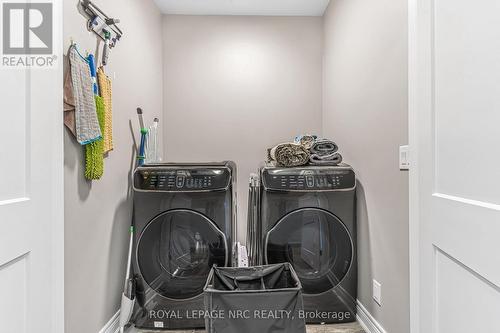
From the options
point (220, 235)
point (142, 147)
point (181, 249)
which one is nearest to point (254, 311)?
point (220, 235)

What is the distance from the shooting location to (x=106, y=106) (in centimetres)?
175

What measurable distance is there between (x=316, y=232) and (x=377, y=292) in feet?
1.56

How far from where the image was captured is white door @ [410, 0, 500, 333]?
32.5 inches

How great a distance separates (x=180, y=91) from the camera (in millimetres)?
2990

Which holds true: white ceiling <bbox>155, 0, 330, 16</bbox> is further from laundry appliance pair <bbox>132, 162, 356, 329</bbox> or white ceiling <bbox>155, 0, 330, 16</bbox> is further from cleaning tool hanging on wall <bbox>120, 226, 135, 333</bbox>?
cleaning tool hanging on wall <bbox>120, 226, 135, 333</bbox>

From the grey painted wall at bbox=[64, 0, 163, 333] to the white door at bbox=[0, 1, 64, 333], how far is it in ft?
0.68

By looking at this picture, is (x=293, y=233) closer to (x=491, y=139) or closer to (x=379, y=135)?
(x=379, y=135)

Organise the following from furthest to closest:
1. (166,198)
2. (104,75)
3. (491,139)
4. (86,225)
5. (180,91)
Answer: (180,91)
(166,198)
(104,75)
(86,225)
(491,139)

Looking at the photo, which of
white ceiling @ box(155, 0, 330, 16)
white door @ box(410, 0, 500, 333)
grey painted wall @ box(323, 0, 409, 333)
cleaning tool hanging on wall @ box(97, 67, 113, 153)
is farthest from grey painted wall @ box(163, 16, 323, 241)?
white door @ box(410, 0, 500, 333)

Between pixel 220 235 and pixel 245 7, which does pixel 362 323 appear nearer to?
pixel 220 235

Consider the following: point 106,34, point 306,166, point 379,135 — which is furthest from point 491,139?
point 106,34

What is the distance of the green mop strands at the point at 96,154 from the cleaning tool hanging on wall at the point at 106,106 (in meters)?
0.06

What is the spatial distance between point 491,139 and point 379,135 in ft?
3.12

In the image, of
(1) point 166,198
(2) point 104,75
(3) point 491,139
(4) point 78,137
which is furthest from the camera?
(1) point 166,198
